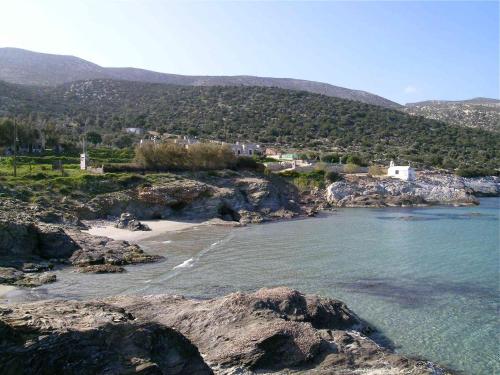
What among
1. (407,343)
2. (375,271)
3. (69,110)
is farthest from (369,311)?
(69,110)

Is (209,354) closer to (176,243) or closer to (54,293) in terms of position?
(54,293)

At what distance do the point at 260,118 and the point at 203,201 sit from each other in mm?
82655

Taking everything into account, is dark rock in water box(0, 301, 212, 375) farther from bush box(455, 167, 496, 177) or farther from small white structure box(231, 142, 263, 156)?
bush box(455, 167, 496, 177)

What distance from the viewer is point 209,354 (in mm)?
12711

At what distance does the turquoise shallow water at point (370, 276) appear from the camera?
16.0 m

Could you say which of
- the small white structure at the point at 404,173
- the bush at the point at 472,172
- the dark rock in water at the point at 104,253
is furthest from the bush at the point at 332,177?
the dark rock in water at the point at 104,253

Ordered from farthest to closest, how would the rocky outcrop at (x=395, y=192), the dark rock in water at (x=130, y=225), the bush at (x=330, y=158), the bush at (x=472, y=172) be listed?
the bush at (x=472, y=172) → the bush at (x=330, y=158) → the rocky outcrop at (x=395, y=192) → the dark rock in water at (x=130, y=225)

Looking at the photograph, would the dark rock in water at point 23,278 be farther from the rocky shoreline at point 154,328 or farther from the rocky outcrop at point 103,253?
the rocky outcrop at point 103,253

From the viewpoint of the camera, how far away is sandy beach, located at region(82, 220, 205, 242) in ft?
116

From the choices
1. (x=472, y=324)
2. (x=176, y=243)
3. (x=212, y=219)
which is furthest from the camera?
(x=212, y=219)

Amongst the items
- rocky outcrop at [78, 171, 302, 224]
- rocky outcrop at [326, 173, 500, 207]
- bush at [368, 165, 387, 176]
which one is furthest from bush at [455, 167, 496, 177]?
rocky outcrop at [78, 171, 302, 224]

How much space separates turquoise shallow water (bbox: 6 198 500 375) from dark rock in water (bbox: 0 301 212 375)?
26.1 feet

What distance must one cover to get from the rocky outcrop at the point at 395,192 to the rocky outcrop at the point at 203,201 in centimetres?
1291

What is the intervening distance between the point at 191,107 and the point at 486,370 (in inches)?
4873
